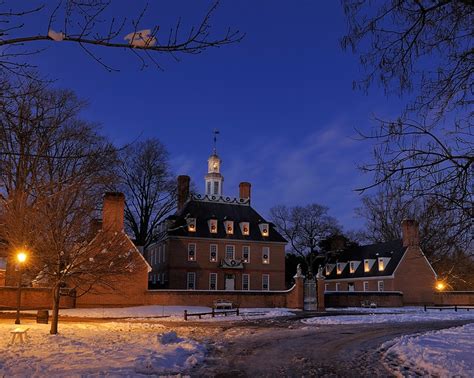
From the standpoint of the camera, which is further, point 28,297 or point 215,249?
point 215,249

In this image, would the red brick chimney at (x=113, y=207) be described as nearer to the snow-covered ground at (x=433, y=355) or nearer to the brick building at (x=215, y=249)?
the brick building at (x=215, y=249)

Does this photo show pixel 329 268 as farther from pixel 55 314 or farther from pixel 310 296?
pixel 55 314

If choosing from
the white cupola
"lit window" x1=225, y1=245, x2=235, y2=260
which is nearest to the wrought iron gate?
"lit window" x1=225, y1=245, x2=235, y2=260

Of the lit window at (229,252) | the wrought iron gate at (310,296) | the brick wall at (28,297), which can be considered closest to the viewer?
the brick wall at (28,297)

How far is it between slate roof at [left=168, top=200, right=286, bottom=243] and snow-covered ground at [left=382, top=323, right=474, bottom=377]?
3647cm

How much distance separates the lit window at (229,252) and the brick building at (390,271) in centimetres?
1579

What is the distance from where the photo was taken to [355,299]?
154ft

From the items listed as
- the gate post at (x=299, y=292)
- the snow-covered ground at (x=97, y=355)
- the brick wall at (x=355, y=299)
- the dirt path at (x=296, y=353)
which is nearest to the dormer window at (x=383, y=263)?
the brick wall at (x=355, y=299)

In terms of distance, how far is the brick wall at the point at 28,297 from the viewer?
3372 centimetres

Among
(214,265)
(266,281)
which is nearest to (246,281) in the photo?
(266,281)

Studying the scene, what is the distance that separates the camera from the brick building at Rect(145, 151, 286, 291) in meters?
53.1

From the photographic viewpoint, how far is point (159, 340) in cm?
1641

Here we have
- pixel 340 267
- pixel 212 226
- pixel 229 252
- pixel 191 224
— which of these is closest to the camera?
pixel 191 224

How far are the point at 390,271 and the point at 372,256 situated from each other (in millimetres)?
5177
